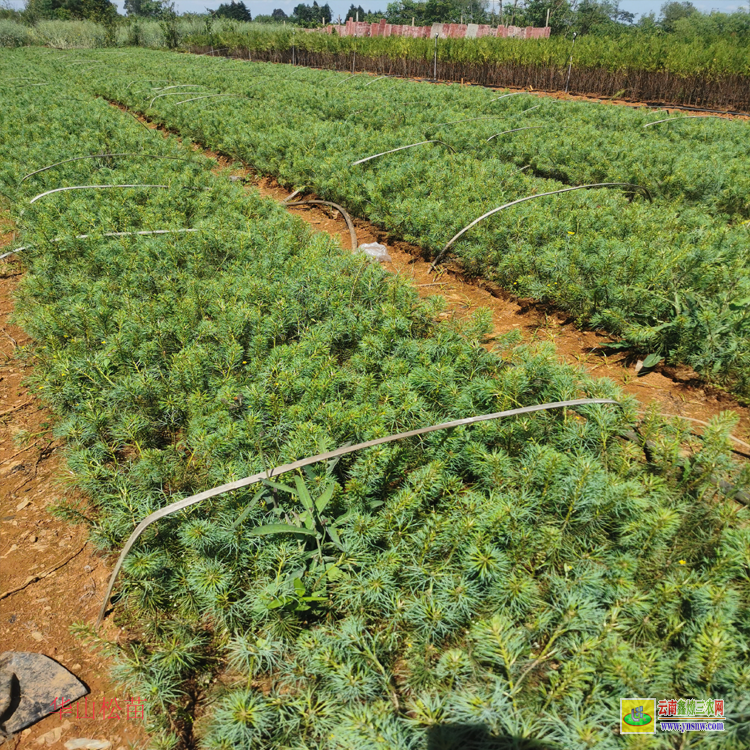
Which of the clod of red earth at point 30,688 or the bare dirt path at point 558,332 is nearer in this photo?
the clod of red earth at point 30,688

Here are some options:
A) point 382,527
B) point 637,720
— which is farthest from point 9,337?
point 637,720

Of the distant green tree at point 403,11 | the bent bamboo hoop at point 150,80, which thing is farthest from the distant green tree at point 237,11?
the bent bamboo hoop at point 150,80

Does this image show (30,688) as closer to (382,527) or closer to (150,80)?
(382,527)

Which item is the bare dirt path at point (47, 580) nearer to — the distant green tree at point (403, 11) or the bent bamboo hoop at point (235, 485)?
the bent bamboo hoop at point (235, 485)

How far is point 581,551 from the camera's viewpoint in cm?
200

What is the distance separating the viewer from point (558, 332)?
13.7 feet

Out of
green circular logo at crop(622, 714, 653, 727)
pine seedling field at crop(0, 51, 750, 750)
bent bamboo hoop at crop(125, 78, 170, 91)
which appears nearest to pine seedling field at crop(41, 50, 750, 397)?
pine seedling field at crop(0, 51, 750, 750)

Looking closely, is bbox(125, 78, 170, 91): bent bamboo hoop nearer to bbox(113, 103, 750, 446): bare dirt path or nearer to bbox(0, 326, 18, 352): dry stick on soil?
bbox(113, 103, 750, 446): bare dirt path

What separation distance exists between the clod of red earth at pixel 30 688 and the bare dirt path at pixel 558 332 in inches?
115

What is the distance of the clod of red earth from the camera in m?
1.85

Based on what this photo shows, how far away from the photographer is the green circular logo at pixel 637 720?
149 cm

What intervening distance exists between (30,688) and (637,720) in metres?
2.20

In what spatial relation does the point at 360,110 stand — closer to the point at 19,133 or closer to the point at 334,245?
the point at 19,133

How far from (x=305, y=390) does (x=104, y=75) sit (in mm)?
22034
